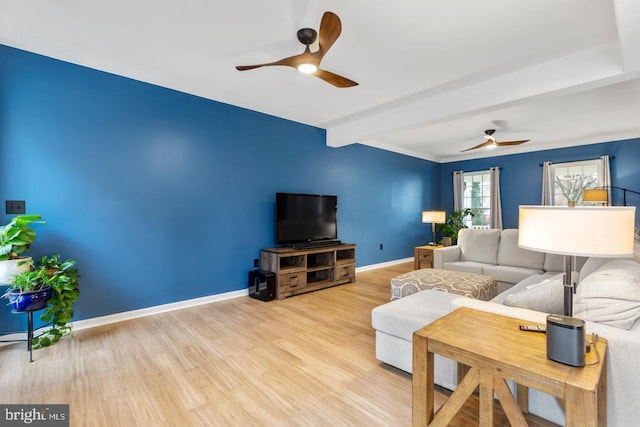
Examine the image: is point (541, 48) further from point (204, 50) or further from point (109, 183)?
point (109, 183)

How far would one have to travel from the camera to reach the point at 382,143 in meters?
6.12

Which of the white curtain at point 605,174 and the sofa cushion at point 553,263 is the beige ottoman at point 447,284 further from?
the white curtain at point 605,174

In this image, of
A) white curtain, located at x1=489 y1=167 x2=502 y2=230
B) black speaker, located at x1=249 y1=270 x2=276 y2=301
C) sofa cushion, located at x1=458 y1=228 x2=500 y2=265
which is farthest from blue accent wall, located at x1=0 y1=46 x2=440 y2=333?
white curtain, located at x1=489 y1=167 x2=502 y2=230

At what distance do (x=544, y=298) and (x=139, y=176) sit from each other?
3.73m

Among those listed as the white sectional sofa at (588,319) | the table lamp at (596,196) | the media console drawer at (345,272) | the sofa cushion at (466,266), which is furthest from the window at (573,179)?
the white sectional sofa at (588,319)

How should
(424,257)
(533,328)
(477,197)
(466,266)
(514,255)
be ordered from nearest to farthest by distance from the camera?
(533,328), (514,255), (466,266), (424,257), (477,197)

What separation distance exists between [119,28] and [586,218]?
320 centimetres

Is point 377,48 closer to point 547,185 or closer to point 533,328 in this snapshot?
Result: point 533,328

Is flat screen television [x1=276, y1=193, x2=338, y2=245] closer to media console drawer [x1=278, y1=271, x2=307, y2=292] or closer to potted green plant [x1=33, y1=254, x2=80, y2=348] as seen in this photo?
media console drawer [x1=278, y1=271, x2=307, y2=292]

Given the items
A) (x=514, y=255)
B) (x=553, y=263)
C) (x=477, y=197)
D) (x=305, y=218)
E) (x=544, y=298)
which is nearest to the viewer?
(x=544, y=298)

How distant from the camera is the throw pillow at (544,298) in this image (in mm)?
1700

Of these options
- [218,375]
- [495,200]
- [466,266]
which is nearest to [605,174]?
[495,200]

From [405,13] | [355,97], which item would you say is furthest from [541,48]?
[355,97]

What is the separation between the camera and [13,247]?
232 centimetres
